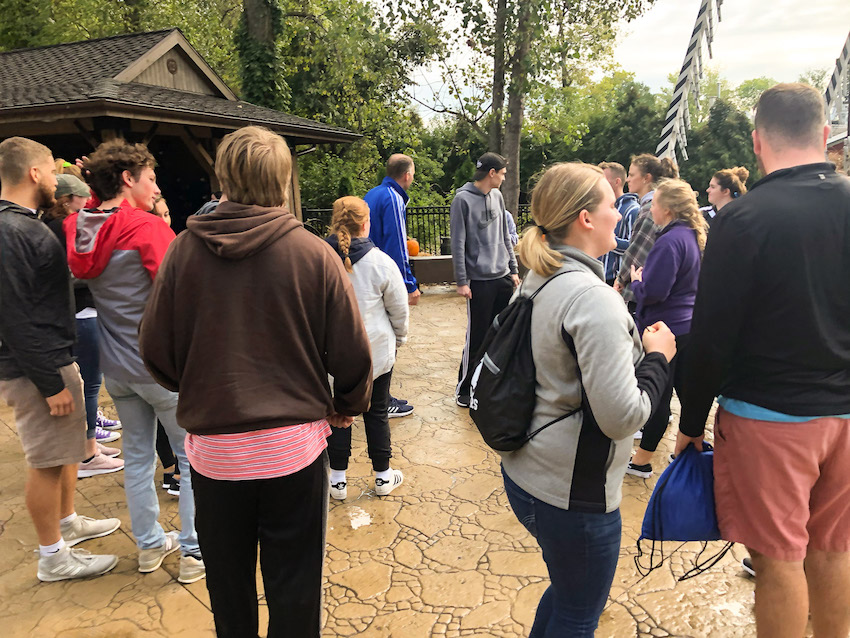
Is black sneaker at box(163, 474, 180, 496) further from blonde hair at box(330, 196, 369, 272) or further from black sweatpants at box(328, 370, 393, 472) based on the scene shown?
blonde hair at box(330, 196, 369, 272)

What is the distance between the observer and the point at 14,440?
473 cm

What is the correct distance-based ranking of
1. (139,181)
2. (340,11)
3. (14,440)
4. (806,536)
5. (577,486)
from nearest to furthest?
(577,486) → (806,536) → (139,181) → (14,440) → (340,11)

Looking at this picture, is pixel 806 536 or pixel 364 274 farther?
pixel 364 274

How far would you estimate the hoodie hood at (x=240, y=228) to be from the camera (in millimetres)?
1721

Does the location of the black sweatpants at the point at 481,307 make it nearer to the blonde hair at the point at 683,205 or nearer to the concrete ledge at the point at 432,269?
the blonde hair at the point at 683,205

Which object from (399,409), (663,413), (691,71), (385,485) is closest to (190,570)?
(385,485)

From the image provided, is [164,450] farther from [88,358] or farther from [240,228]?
[240,228]

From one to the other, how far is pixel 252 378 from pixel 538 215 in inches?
39.7

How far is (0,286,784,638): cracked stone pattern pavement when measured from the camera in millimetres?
2625

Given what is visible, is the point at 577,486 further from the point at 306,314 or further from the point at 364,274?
the point at 364,274

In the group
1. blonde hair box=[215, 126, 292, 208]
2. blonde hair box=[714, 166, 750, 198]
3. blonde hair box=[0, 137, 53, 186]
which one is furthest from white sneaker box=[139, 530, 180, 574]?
blonde hair box=[714, 166, 750, 198]

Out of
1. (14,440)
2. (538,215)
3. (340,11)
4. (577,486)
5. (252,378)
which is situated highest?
(340,11)

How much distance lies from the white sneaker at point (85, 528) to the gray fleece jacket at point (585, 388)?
268 centimetres

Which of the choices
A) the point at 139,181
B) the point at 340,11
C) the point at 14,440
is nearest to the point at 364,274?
the point at 139,181
